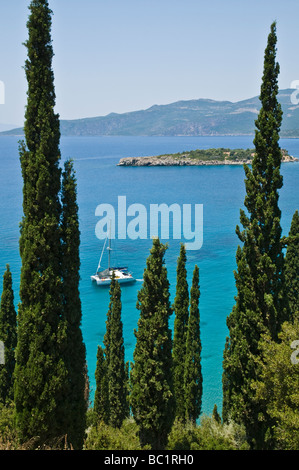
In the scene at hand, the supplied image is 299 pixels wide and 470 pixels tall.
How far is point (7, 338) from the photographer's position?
658 inches

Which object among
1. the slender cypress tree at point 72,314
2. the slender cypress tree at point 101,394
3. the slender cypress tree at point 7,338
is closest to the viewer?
the slender cypress tree at point 72,314

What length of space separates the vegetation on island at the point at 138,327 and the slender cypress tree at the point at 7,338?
4 cm

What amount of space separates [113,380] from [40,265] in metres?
10.9

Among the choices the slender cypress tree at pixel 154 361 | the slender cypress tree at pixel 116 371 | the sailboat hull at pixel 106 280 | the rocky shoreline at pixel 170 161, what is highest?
the rocky shoreline at pixel 170 161

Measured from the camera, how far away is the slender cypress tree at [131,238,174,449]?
1273cm

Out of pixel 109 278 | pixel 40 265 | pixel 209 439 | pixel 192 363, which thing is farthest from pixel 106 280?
pixel 40 265

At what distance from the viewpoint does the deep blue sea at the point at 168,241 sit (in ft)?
112

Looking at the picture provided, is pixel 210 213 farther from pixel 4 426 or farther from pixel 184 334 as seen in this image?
pixel 4 426

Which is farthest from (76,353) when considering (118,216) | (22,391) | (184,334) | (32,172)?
(118,216)

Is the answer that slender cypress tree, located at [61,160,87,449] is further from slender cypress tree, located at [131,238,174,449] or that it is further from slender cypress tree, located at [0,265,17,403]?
slender cypress tree, located at [0,265,17,403]

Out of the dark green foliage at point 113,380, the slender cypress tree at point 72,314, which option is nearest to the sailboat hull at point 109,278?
the dark green foliage at point 113,380

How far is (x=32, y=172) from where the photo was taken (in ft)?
35.3

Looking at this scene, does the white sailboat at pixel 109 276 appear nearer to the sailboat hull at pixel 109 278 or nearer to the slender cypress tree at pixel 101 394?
the sailboat hull at pixel 109 278

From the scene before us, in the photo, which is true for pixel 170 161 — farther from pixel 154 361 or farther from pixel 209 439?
pixel 154 361
